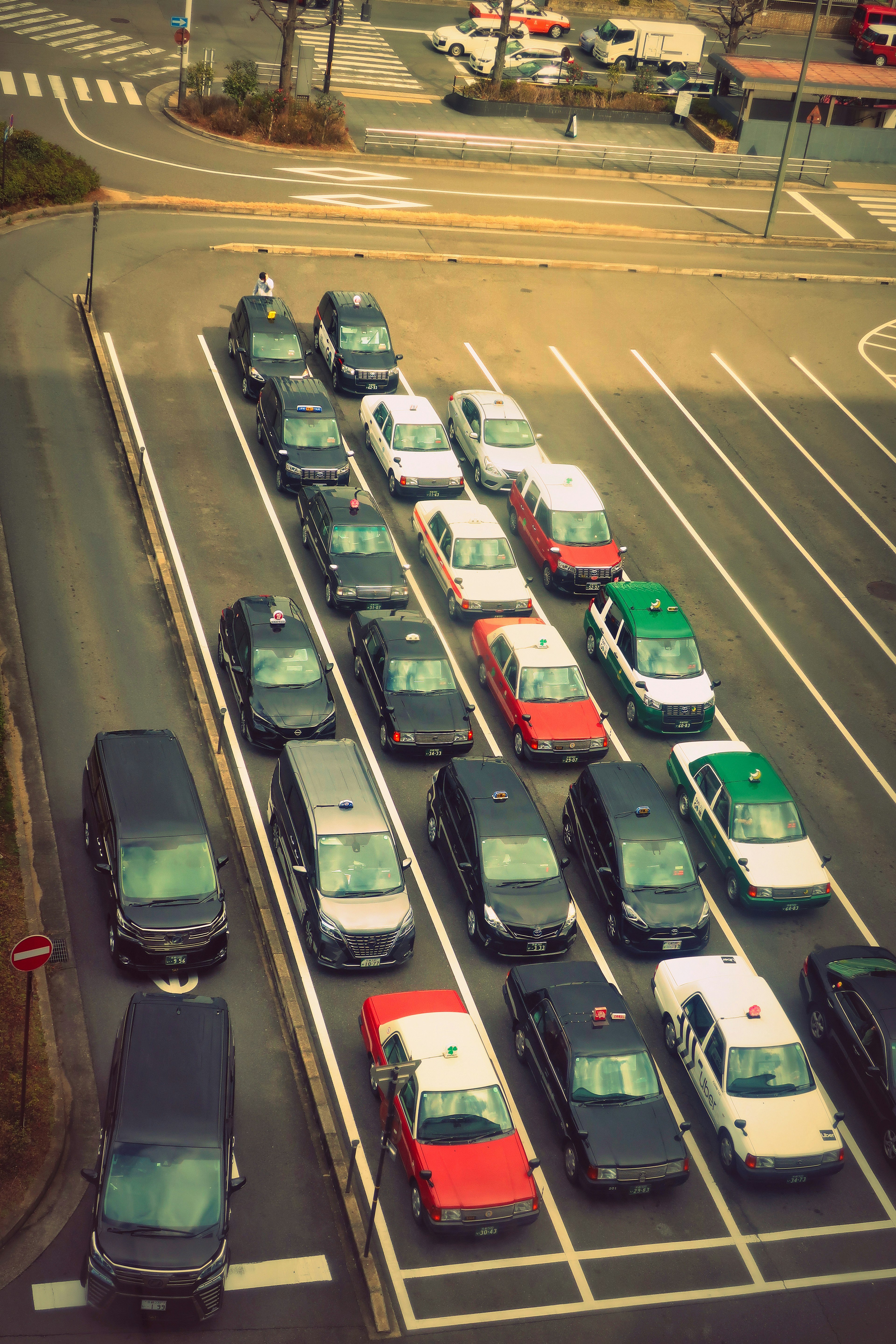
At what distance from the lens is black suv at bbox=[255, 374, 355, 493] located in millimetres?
31266

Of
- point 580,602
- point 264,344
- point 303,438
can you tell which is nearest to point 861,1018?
point 580,602

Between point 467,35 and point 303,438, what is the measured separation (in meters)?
40.5

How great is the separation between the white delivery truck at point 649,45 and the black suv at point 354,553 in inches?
1724

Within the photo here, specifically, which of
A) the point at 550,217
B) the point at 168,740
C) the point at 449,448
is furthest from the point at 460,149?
the point at 168,740

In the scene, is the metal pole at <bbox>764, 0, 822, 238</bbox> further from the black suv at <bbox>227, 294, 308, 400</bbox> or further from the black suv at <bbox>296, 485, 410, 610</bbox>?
the black suv at <bbox>296, 485, 410, 610</bbox>

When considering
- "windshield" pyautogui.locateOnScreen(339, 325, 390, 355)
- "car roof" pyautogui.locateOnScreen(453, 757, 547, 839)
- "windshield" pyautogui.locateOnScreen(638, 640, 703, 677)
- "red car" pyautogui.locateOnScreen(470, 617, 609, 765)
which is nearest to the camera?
"car roof" pyautogui.locateOnScreen(453, 757, 547, 839)

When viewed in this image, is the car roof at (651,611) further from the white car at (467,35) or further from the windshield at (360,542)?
the white car at (467,35)

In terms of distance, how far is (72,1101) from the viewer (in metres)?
17.6

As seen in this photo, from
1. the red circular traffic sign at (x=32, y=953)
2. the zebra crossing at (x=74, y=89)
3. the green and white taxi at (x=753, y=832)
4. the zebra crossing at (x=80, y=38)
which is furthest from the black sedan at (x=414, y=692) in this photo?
the zebra crossing at (x=80, y=38)

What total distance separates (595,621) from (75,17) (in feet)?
156

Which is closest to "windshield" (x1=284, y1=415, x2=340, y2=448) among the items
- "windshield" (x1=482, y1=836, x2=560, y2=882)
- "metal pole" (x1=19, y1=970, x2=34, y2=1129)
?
"windshield" (x1=482, y1=836, x2=560, y2=882)

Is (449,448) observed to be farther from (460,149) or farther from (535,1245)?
(460,149)

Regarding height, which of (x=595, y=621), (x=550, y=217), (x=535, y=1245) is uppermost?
(x=550, y=217)

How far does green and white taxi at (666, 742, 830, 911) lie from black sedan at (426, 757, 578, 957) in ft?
10.1
